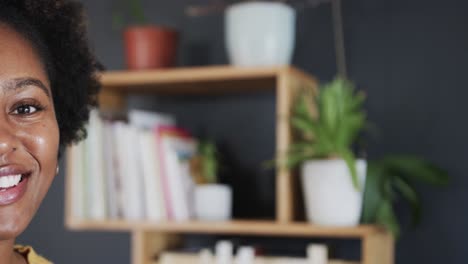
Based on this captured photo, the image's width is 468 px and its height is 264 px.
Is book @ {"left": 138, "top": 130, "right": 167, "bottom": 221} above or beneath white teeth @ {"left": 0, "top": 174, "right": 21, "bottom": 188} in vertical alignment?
beneath

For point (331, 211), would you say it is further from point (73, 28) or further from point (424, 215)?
point (73, 28)

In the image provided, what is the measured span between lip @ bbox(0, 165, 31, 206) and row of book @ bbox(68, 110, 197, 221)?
33.7 inches

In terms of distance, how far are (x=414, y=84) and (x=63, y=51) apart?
1.08m

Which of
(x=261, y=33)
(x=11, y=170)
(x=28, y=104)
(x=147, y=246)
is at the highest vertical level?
(x=261, y=33)

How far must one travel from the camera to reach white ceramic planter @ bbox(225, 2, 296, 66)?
1.91m

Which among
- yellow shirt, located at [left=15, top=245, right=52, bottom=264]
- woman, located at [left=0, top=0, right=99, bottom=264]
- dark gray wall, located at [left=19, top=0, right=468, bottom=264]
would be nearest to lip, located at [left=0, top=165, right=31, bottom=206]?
woman, located at [left=0, top=0, right=99, bottom=264]

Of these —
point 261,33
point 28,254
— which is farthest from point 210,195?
point 28,254

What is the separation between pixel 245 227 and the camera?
1.86 m

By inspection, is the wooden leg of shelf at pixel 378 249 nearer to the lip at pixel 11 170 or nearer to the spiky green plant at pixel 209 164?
the spiky green plant at pixel 209 164

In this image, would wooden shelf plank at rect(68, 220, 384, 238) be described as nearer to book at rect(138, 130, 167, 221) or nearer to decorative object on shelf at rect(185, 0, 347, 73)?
book at rect(138, 130, 167, 221)

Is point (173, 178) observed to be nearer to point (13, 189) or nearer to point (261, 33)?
point (261, 33)

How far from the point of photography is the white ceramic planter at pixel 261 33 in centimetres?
191

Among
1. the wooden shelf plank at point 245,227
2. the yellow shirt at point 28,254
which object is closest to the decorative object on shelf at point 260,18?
the wooden shelf plank at point 245,227

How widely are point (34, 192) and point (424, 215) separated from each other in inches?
47.7
